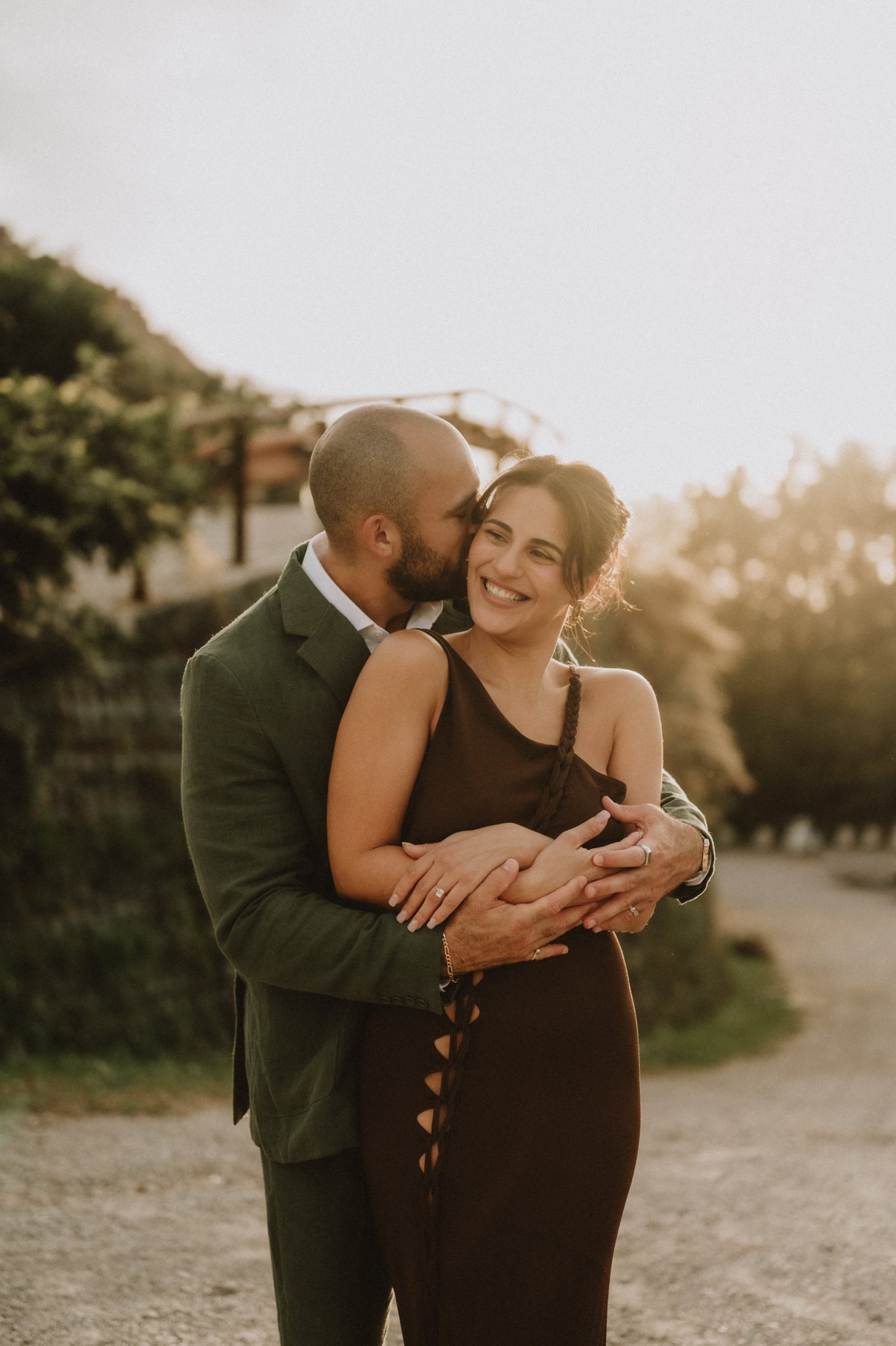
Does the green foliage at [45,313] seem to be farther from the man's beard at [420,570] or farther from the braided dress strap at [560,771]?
the braided dress strap at [560,771]

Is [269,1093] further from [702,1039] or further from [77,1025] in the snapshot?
[702,1039]

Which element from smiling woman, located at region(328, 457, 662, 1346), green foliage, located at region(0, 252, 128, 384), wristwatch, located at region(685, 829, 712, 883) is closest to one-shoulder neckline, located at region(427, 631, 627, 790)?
smiling woman, located at region(328, 457, 662, 1346)

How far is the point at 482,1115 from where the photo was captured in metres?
2.16

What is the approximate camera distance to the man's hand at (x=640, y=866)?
2195mm

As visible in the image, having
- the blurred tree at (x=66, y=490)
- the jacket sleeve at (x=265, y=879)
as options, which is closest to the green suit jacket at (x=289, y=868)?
the jacket sleeve at (x=265, y=879)

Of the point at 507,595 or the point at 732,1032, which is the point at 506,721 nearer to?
the point at 507,595

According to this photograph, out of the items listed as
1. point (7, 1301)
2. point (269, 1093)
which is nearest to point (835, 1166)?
point (7, 1301)

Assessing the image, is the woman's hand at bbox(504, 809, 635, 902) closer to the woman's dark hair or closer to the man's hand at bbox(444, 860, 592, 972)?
the man's hand at bbox(444, 860, 592, 972)

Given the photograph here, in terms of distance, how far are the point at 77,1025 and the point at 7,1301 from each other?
4741mm

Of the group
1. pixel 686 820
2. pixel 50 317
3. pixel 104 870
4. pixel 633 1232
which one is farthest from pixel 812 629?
pixel 686 820

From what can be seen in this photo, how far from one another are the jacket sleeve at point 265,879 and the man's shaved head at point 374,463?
0.40 m

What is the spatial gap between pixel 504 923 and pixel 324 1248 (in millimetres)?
796

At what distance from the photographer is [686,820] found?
100 inches

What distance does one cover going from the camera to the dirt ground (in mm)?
4215
